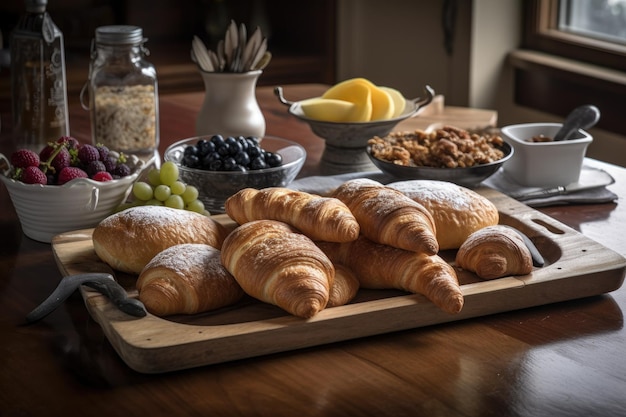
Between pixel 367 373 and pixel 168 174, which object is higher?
→ pixel 168 174

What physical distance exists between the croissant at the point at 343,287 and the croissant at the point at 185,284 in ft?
0.39

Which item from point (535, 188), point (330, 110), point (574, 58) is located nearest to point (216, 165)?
point (330, 110)

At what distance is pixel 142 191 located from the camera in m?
1.49

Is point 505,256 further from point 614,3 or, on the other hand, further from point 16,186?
point 614,3

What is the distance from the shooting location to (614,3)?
10.6ft

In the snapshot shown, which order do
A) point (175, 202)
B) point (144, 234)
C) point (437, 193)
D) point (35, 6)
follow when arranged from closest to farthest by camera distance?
point (144, 234) < point (437, 193) < point (175, 202) < point (35, 6)

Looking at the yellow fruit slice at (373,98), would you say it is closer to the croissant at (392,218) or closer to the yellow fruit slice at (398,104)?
the yellow fruit slice at (398,104)

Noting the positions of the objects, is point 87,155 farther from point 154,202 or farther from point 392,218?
point 392,218

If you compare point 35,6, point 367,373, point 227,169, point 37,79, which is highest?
point 35,6

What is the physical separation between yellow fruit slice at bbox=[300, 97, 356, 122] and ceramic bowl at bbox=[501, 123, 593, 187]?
0.32 metres

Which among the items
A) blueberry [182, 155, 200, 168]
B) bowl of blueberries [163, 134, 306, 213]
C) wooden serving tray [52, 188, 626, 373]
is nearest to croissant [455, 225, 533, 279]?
wooden serving tray [52, 188, 626, 373]

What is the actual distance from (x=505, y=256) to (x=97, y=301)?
522 millimetres

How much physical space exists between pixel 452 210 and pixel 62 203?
60 cm

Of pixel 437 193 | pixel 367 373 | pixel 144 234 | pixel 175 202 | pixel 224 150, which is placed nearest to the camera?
pixel 367 373
